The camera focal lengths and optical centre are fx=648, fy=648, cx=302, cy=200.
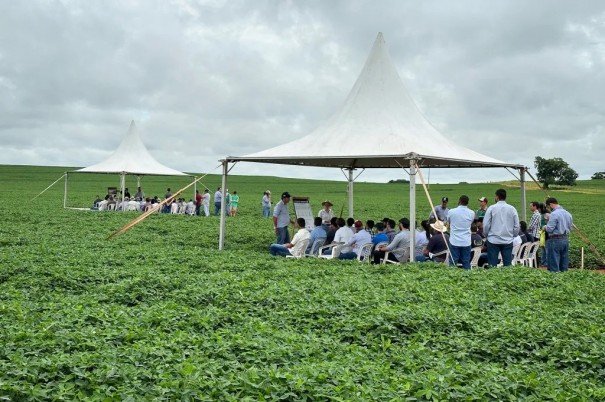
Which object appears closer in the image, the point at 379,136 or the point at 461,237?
the point at 461,237

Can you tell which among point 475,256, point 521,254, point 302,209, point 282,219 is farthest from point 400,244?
point 302,209

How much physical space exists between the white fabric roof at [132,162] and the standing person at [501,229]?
86.6 feet

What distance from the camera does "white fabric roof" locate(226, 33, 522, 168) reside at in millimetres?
16219

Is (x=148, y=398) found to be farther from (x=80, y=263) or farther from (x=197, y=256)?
(x=197, y=256)

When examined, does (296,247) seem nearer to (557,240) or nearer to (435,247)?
(435,247)

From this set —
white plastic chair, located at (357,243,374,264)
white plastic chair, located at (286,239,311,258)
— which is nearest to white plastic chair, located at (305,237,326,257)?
white plastic chair, located at (286,239,311,258)

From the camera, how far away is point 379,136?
1677 centimetres

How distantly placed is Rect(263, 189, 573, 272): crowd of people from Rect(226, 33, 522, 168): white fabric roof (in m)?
1.68

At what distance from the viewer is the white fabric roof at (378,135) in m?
16.2

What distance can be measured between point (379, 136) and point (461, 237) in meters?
3.97

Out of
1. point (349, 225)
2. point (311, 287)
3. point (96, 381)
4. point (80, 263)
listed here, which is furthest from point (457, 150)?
point (96, 381)

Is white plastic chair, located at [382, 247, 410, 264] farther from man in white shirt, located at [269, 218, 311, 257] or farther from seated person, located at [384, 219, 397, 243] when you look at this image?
man in white shirt, located at [269, 218, 311, 257]

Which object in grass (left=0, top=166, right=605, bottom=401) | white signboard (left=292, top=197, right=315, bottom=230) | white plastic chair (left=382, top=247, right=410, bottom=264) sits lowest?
grass (left=0, top=166, right=605, bottom=401)

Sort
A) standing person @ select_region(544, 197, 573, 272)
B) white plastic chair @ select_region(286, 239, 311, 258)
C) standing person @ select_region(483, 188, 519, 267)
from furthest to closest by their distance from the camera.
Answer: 1. white plastic chair @ select_region(286, 239, 311, 258)
2. standing person @ select_region(544, 197, 573, 272)
3. standing person @ select_region(483, 188, 519, 267)
